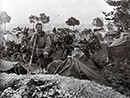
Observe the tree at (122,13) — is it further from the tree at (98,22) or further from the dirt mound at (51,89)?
the tree at (98,22)

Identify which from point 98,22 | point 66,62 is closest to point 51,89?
point 66,62

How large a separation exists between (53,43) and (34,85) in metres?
1.62

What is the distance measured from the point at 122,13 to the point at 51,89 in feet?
4.84

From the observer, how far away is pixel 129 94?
3.02m

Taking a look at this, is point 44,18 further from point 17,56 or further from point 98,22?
point 98,22

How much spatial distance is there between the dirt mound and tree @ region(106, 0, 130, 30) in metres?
1.00

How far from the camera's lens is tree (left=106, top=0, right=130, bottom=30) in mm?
3420

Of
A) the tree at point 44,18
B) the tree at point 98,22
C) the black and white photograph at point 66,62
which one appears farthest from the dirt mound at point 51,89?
the tree at point 98,22

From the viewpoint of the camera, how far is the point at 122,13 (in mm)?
3453

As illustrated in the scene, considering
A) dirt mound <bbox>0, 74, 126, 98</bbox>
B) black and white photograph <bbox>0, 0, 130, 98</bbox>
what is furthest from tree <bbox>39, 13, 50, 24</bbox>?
dirt mound <bbox>0, 74, 126, 98</bbox>

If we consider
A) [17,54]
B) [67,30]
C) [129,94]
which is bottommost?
[129,94]

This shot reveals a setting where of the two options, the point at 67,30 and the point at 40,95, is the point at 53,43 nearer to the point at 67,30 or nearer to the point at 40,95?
the point at 67,30

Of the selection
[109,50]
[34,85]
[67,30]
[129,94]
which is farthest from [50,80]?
[67,30]

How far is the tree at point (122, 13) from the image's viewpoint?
3420 mm
